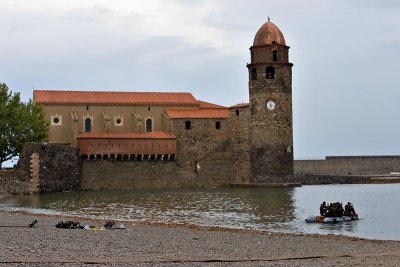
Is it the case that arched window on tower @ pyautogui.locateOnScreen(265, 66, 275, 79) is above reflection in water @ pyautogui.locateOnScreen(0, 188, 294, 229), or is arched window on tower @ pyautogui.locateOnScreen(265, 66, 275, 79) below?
above

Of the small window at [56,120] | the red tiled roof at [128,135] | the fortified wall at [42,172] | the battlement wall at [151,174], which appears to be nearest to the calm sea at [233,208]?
the fortified wall at [42,172]

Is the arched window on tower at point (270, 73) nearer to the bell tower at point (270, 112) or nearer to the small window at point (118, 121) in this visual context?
the bell tower at point (270, 112)

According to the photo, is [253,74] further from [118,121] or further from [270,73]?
[118,121]

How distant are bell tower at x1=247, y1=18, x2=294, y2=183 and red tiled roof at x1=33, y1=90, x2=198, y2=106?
6731 millimetres

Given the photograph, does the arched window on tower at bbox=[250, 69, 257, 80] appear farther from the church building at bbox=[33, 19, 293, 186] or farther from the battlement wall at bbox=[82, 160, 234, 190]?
the battlement wall at bbox=[82, 160, 234, 190]

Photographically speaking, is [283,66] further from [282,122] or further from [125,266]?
[125,266]

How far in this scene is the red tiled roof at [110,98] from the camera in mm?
57500

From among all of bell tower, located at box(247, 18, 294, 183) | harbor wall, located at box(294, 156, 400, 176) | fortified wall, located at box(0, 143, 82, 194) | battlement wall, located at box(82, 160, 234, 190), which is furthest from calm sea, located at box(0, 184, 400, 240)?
harbor wall, located at box(294, 156, 400, 176)

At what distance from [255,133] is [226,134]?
2632 millimetres

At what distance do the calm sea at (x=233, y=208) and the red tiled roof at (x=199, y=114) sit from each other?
784 cm

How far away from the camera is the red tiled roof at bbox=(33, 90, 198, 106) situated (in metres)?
57.5

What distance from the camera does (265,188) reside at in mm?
54594

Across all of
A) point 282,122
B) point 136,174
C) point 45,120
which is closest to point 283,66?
point 282,122

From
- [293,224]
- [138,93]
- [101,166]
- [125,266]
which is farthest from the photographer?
[138,93]
